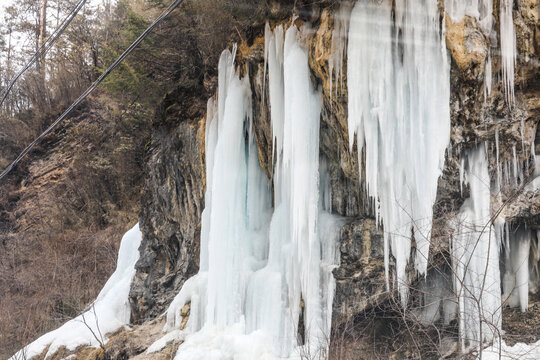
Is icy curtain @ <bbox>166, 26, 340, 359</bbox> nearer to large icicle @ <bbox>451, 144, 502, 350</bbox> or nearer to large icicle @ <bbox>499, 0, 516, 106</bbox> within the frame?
large icicle @ <bbox>451, 144, 502, 350</bbox>

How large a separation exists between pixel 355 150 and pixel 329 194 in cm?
104

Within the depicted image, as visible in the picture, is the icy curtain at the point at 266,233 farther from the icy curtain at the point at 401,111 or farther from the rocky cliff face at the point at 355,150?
the icy curtain at the point at 401,111

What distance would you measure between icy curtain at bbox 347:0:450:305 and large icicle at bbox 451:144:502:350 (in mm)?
525

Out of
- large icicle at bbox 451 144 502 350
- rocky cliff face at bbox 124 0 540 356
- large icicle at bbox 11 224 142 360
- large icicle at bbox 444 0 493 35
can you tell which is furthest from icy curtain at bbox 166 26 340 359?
large icicle at bbox 11 224 142 360

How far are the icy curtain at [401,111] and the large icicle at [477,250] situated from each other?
1.72 feet

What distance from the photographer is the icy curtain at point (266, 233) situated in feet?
23.1

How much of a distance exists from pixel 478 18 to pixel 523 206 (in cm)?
265

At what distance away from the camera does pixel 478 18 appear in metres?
6.07

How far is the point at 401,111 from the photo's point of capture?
6449 mm

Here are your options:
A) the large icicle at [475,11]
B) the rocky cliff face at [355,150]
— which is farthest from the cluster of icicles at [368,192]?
the rocky cliff face at [355,150]

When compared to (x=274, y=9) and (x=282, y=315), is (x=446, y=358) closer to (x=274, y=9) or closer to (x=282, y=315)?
(x=282, y=315)

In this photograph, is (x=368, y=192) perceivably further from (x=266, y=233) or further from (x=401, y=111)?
(x=266, y=233)

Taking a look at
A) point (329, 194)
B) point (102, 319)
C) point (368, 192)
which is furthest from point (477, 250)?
Result: point (102, 319)

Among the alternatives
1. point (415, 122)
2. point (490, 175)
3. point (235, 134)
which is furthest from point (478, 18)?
point (235, 134)
